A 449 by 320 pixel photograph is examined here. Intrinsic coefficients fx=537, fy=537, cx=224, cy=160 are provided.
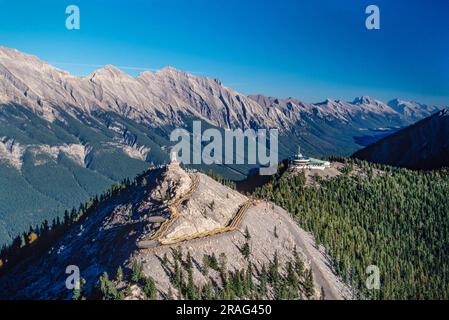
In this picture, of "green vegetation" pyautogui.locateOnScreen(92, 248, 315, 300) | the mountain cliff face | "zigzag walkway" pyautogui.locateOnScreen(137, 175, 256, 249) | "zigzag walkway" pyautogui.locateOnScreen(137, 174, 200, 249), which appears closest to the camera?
"green vegetation" pyautogui.locateOnScreen(92, 248, 315, 300)

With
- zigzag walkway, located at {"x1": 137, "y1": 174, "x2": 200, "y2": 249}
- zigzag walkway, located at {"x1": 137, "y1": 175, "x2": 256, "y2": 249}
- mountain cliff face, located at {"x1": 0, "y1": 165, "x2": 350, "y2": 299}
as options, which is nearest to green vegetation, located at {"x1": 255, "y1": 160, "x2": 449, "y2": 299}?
mountain cliff face, located at {"x1": 0, "y1": 165, "x2": 350, "y2": 299}

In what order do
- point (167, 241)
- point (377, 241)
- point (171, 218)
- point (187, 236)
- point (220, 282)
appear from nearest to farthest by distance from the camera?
point (220, 282), point (167, 241), point (187, 236), point (171, 218), point (377, 241)

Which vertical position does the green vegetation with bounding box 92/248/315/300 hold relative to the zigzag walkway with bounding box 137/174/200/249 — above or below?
below

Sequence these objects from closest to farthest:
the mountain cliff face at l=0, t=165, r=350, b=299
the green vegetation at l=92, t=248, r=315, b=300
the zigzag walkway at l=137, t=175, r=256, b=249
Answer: the green vegetation at l=92, t=248, r=315, b=300 → the mountain cliff face at l=0, t=165, r=350, b=299 → the zigzag walkway at l=137, t=175, r=256, b=249

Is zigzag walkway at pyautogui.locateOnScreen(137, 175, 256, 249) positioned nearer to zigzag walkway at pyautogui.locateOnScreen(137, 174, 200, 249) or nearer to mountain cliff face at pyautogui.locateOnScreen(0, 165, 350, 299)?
zigzag walkway at pyautogui.locateOnScreen(137, 174, 200, 249)

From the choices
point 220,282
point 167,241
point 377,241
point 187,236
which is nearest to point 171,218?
point 187,236

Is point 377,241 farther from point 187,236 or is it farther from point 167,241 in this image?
point 167,241

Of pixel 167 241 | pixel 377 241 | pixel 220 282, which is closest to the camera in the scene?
pixel 220 282

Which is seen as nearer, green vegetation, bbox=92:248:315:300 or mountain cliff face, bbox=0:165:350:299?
green vegetation, bbox=92:248:315:300
